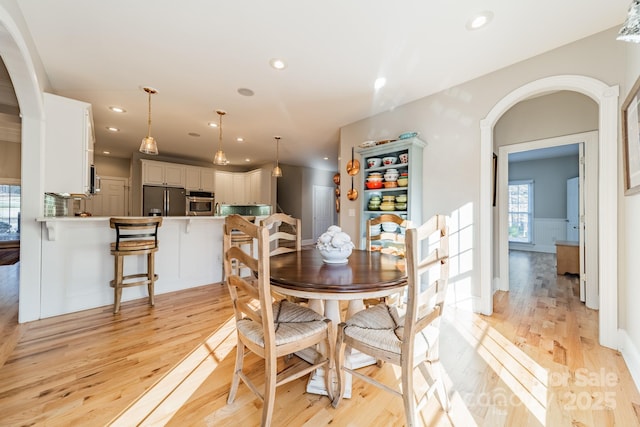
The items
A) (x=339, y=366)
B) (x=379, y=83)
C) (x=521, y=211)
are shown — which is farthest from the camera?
(x=521, y=211)

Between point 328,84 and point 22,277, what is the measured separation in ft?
11.8

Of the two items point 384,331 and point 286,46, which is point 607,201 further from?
point 286,46

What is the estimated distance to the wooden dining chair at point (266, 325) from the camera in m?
1.09

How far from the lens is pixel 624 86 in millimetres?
1906

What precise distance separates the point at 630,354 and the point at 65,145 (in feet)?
17.0

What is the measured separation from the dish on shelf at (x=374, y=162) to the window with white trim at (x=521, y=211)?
6.08 meters

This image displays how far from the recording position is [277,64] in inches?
99.0

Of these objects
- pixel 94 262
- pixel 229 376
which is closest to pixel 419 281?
pixel 229 376

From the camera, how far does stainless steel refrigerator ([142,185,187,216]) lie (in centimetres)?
593

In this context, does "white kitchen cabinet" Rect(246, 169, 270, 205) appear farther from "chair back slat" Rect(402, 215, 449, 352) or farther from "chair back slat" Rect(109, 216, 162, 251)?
"chair back slat" Rect(402, 215, 449, 352)

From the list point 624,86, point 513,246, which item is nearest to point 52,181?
point 624,86

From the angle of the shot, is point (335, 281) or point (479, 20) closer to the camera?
point (335, 281)

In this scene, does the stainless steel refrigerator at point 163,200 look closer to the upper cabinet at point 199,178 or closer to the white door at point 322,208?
the upper cabinet at point 199,178

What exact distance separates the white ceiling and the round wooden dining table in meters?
1.82
